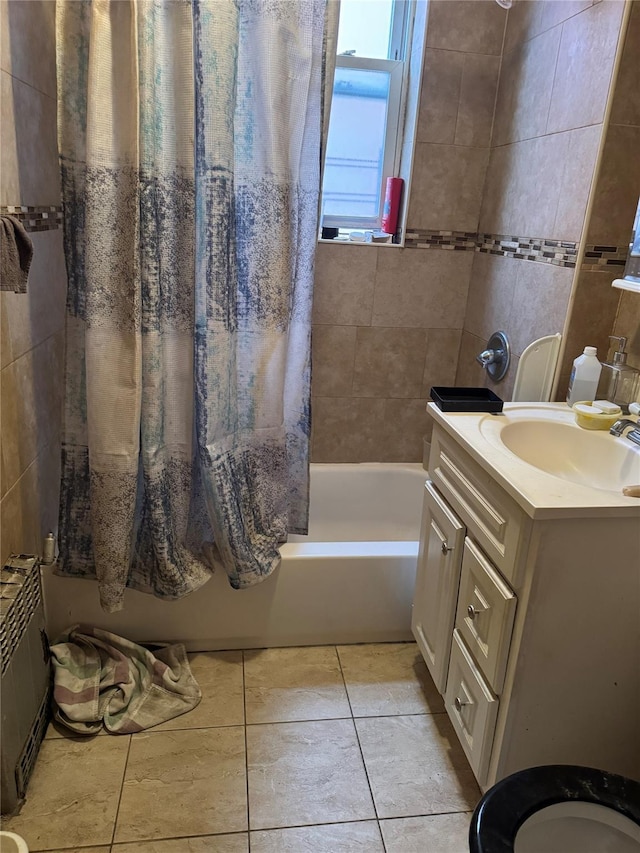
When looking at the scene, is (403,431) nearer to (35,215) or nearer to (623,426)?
(623,426)

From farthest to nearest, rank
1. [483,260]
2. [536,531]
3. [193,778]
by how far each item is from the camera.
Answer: [483,260] < [193,778] < [536,531]

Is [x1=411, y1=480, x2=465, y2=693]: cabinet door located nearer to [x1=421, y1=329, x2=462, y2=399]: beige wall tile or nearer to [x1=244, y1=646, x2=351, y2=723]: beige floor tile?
[x1=244, y1=646, x2=351, y2=723]: beige floor tile

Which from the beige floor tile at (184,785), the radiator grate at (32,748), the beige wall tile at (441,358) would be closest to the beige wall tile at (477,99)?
the beige wall tile at (441,358)

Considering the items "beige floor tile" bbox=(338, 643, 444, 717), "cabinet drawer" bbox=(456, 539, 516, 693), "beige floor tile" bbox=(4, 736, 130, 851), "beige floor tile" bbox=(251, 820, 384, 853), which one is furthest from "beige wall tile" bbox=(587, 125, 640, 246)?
"beige floor tile" bbox=(4, 736, 130, 851)

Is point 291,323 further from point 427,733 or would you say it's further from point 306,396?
point 427,733

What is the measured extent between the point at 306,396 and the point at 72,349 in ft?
2.19

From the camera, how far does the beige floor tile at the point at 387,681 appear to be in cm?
179

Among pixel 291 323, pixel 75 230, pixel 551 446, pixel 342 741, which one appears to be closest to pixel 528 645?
pixel 551 446

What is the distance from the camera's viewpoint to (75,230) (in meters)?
1.54

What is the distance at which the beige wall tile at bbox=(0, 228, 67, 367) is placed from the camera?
145 centimetres

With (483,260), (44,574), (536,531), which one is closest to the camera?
(536,531)

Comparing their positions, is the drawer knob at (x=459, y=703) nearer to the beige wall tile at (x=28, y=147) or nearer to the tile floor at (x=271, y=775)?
the tile floor at (x=271, y=775)

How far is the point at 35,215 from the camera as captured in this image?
1600 mm

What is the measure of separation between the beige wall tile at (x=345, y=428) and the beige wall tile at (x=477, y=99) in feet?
3.36
